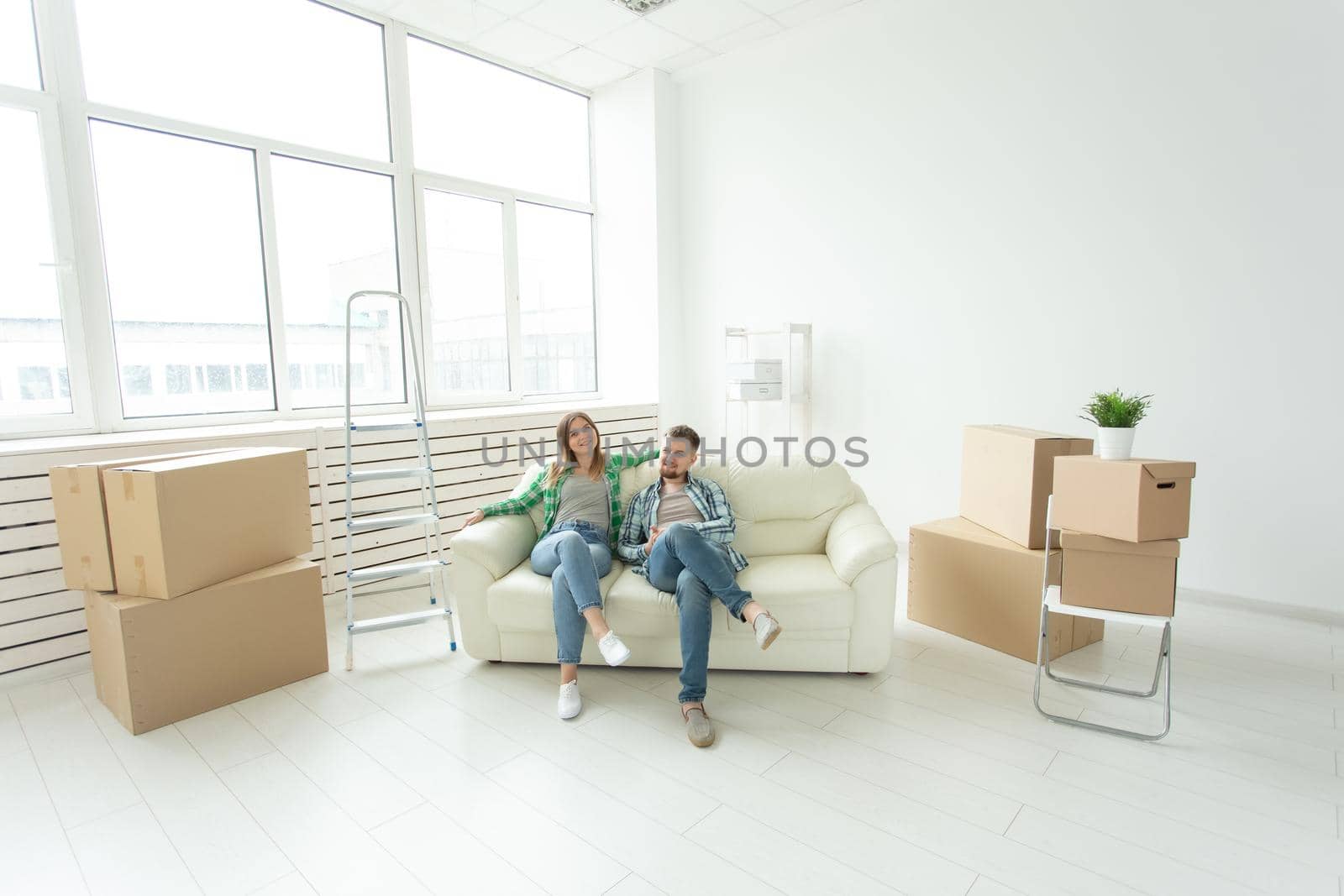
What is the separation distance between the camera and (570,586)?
8.48 feet

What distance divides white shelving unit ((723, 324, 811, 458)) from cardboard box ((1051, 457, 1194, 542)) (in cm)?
212

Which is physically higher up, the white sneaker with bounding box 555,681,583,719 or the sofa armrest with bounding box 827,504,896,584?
the sofa armrest with bounding box 827,504,896,584

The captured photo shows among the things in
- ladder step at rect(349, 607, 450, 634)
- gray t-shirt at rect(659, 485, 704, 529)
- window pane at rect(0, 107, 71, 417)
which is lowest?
ladder step at rect(349, 607, 450, 634)

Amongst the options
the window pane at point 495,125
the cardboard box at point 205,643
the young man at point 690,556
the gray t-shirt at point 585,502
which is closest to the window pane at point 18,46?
the window pane at point 495,125

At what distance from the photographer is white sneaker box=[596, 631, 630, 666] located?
8.09 feet

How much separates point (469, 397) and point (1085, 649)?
12.5ft

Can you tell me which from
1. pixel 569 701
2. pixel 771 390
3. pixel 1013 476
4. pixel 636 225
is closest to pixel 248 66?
pixel 636 225

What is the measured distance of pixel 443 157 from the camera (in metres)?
4.60

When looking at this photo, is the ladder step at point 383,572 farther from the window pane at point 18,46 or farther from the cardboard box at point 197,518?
the window pane at point 18,46

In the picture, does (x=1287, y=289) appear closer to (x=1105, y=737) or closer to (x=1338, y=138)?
(x=1338, y=138)

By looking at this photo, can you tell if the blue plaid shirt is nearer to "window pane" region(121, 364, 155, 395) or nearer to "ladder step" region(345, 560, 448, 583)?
"ladder step" region(345, 560, 448, 583)

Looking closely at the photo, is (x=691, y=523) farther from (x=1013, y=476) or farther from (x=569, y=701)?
(x=1013, y=476)

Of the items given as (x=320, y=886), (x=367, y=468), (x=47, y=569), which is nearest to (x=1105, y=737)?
(x=320, y=886)

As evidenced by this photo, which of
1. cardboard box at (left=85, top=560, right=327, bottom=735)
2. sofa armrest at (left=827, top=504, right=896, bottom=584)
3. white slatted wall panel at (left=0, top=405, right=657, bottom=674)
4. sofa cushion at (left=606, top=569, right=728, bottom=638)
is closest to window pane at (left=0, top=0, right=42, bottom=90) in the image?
white slatted wall panel at (left=0, top=405, right=657, bottom=674)
